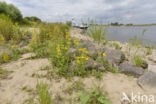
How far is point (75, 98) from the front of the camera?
1.68 meters

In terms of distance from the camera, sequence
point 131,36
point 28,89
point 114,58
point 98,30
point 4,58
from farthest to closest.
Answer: point 131,36
point 98,30
point 114,58
point 4,58
point 28,89

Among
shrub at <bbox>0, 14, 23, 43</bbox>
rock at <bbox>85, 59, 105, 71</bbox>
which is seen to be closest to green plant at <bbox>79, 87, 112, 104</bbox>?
rock at <bbox>85, 59, 105, 71</bbox>

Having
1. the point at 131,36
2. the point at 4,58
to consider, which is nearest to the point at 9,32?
the point at 4,58

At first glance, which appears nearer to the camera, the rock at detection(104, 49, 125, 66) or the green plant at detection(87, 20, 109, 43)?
the rock at detection(104, 49, 125, 66)

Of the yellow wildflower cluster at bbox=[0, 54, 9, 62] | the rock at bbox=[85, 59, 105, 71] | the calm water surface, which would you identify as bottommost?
the rock at bbox=[85, 59, 105, 71]

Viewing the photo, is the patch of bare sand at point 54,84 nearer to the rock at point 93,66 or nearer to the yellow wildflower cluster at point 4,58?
the rock at point 93,66

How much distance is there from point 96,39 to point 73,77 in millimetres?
2702

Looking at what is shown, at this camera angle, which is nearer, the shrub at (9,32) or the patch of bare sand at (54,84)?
the patch of bare sand at (54,84)

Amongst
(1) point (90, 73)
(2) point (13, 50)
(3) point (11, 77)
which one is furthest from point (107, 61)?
(2) point (13, 50)

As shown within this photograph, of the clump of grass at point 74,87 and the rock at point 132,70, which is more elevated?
the rock at point 132,70

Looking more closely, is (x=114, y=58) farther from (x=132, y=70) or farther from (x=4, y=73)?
(x=4, y=73)

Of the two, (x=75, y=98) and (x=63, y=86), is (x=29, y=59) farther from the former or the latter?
(x=75, y=98)

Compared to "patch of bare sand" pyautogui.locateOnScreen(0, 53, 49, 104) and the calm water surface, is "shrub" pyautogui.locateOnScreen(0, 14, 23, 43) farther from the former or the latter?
the calm water surface

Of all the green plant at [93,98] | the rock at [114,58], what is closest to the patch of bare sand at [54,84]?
the green plant at [93,98]
